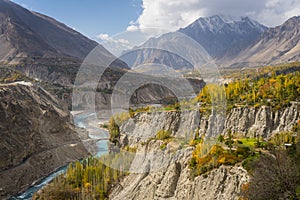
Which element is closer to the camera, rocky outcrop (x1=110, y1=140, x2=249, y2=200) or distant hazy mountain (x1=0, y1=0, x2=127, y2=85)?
rocky outcrop (x1=110, y1=140, x2=249, y2=200)

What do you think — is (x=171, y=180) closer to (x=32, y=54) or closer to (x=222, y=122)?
(x=222, y=122)

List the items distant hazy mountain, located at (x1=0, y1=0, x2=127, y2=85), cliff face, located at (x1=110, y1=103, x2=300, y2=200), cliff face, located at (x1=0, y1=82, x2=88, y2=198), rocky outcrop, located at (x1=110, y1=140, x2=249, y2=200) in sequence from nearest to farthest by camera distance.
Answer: rocky outcrop, located at (x1=110, y1=140, x2=249, y2=200) → cliff face, located at (x1=110, y1=103, x2=300, y2=200) → cliff face, located at (x1=0, y1=82, x2=88, y2=198) → distant hazy mountain, located at (x1=0, y1=0, x2=127, y2=85)

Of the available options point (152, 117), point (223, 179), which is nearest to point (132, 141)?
point (152, 117)

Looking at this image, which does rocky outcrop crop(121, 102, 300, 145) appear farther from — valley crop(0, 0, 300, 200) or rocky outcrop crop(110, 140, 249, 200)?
rocky outcrop crop(110, 140, 249, 200)

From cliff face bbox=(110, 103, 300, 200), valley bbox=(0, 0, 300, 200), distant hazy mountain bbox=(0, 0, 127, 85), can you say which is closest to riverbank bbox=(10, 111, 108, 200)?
valley bbox=(0, 0, 300, 200)

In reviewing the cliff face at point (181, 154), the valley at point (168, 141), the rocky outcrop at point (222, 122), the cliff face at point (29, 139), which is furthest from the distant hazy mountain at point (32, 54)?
the cliff face at point (181, 154)

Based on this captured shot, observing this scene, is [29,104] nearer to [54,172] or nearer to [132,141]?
[54,172]

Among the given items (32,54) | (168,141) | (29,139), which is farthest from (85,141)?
(32,54)
